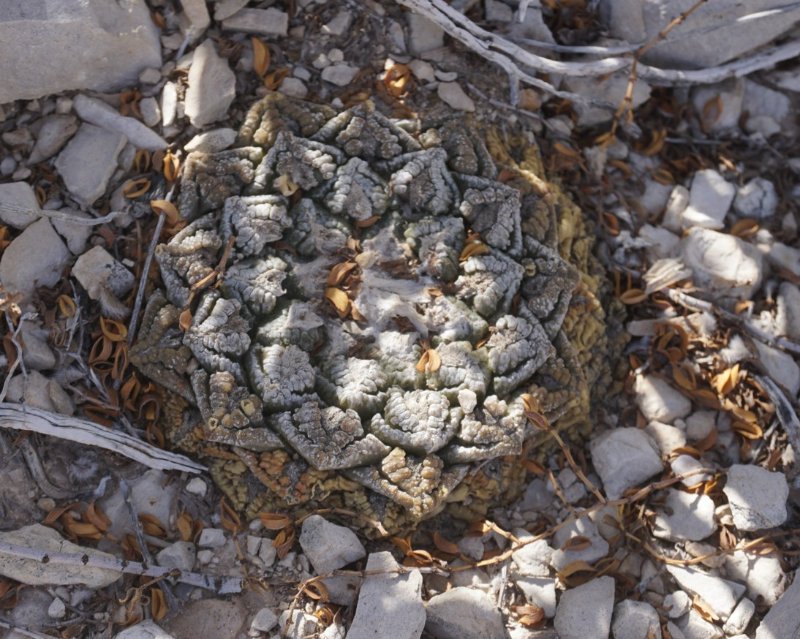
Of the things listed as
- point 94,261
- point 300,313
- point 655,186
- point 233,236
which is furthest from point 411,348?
point 655,186

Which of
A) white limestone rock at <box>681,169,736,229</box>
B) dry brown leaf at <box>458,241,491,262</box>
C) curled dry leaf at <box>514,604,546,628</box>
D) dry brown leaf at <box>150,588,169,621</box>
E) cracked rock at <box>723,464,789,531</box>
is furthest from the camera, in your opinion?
white limestone rock at <box>681,169,736,229</box>

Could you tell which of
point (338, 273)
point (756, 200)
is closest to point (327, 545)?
point (338, 273)

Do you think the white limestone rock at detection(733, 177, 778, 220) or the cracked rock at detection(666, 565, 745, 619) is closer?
the cracked rock at detection(666, 565, 745, 619)

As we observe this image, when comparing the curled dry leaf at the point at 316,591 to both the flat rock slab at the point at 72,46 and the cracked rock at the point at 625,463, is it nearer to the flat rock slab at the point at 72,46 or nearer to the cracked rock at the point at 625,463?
the cracked rock at the point at 625,463

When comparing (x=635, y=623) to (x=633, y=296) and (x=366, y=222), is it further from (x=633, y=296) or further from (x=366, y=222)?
(x=366, y=222)

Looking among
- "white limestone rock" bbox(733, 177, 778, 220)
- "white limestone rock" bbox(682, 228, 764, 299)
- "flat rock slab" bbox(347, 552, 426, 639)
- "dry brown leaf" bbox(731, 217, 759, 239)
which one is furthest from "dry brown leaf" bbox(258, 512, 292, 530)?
"white limestone rock" bbox(733, 177, 778, 220)

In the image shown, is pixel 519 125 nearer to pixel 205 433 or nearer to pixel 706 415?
pixel 706 415

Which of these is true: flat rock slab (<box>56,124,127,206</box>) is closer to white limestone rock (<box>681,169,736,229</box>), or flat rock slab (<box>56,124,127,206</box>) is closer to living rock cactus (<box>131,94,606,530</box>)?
living rock cactus (<box>131,94,606,530</box>)
